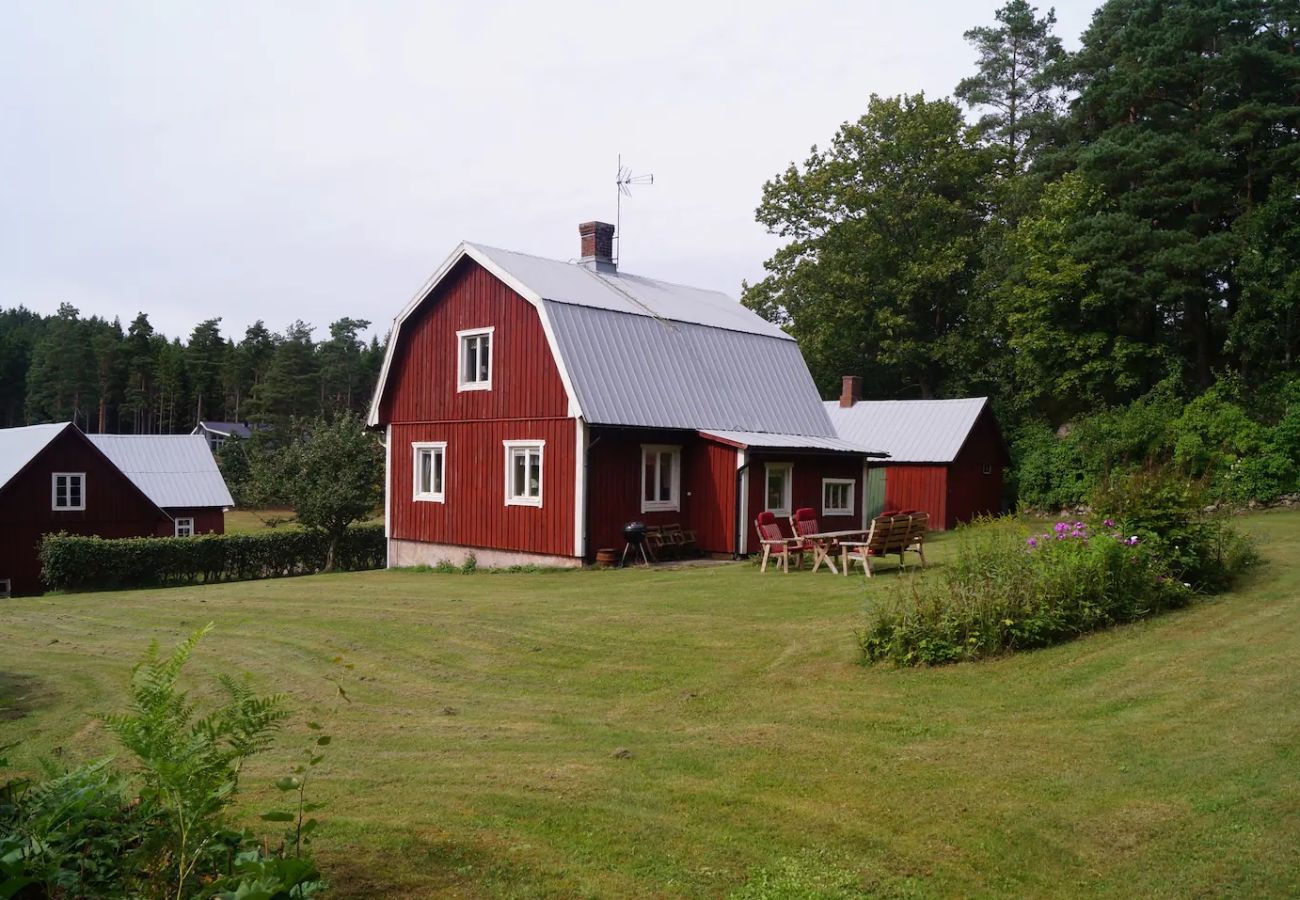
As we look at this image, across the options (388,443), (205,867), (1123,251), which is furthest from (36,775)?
(1123,251)

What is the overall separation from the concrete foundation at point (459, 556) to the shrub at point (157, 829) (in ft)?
54.3

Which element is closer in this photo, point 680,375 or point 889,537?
point 889,537

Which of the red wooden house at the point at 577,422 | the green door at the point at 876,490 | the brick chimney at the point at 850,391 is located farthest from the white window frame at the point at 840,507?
the brick chimney at the point at 850,391

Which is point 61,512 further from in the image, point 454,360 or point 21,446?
point 454,360

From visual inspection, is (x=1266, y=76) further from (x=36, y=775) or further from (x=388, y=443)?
(x=36, y=775)

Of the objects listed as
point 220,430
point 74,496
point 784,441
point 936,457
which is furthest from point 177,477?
point 220,430

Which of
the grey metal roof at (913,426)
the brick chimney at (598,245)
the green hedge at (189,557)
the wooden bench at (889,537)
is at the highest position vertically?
the brick chimney at (598,245)

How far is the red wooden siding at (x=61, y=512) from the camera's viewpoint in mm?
32688

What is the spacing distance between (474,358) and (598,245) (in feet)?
17.5

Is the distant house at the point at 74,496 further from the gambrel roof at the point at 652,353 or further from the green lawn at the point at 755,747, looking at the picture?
the green lawn at the point at 755,747

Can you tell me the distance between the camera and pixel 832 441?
2458cm

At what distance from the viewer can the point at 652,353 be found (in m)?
A: 22.8

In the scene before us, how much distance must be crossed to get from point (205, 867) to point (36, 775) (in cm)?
321

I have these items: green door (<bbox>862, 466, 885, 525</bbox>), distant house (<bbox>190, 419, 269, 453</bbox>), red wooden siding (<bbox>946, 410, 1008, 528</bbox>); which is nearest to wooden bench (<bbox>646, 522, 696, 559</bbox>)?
green door (<bbox>862, 466, 885, 525</bbox>)
